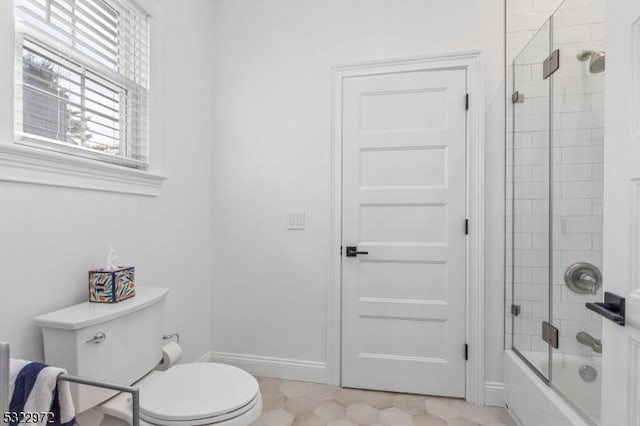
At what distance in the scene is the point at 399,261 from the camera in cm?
207

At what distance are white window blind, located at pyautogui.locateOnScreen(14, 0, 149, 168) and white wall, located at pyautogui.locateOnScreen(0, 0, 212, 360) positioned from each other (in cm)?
8

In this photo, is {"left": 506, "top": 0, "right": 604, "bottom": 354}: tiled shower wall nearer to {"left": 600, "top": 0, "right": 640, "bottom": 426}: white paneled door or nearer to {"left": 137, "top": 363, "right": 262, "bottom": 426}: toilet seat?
{"left": 600, "top": 0, "right": 640, "bottom": 426}: white paneled door

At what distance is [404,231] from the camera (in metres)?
2.07

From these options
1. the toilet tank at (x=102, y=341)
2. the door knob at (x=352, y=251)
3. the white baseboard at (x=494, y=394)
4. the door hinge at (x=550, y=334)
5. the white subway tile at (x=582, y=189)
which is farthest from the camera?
the door knob at (x=352, y=251)

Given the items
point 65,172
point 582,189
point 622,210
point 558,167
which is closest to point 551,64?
point 558,167

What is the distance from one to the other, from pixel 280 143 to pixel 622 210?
5.78 ft

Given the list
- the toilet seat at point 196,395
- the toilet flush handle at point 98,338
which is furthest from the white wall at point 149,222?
the toilet seat at point 196,395

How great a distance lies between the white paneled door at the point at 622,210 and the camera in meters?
0.89

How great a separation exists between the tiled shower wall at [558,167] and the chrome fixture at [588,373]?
0.06m

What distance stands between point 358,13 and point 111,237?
74.6 inches

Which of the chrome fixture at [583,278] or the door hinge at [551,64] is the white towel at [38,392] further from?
the door hinge at [551,64]

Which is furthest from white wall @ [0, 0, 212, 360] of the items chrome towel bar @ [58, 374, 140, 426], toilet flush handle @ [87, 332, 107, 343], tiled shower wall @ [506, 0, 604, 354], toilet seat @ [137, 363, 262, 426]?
tiled shower wall @ [506, 0, 604, 354]

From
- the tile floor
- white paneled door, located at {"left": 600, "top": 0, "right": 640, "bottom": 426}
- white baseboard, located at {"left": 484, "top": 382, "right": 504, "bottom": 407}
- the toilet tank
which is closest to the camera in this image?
white paneled door, located at {"left": 600, "top": 0, "right": 640, "bottom": 426}

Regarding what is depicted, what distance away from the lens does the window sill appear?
1.08m
